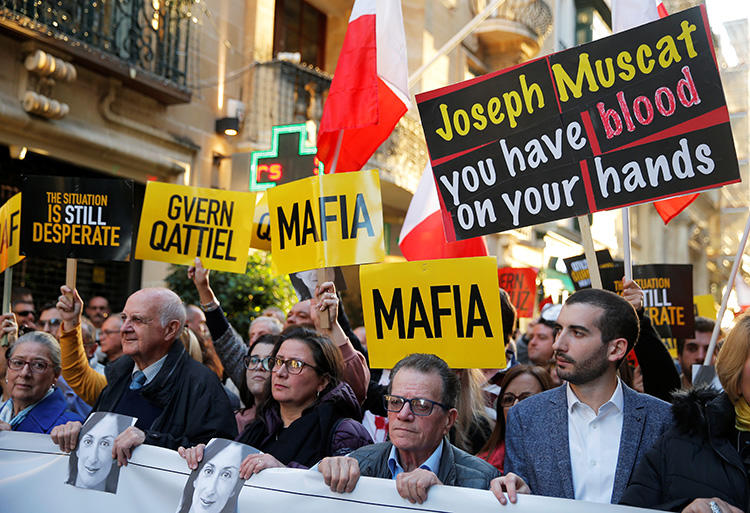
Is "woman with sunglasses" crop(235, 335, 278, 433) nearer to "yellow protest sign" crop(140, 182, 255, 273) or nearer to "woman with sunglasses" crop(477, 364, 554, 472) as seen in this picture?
"yellow protest sign" crop(140, 182, 255, 273)

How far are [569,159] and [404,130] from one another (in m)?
→ 10.4

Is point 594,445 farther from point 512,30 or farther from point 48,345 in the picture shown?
point 512,30

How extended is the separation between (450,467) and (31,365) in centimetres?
222

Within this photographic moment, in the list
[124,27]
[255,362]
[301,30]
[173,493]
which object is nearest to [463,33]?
[255,362]

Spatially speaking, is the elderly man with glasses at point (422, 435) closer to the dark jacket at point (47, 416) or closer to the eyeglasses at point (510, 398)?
the eyeglasses at point (510, 398)

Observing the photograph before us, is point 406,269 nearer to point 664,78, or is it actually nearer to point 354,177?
point 354,177

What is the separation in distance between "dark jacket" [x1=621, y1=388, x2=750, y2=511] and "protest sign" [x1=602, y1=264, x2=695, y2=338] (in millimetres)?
3585

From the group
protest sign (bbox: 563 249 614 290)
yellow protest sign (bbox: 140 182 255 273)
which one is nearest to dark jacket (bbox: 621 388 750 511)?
yellow protest sign (bbox: 140 182 255 273)

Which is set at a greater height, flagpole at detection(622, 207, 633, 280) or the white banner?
flagpole at detection(622, 207, 633, 280)

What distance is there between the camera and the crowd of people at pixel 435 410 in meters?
→ 2.76

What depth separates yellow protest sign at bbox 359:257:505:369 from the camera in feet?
12.4

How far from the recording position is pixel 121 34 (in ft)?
33.4

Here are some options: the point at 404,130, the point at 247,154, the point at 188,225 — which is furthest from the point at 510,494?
the point at 404,130

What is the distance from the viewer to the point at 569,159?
390 centimetres
